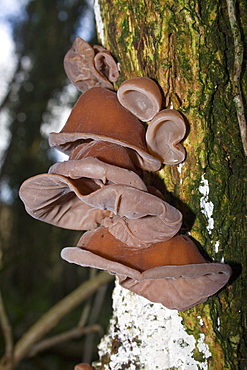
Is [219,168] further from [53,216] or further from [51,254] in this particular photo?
[51,254]

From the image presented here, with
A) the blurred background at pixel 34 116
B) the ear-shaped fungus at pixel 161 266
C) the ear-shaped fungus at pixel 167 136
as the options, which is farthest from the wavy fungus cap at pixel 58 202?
the blurred background at pixel 34 116

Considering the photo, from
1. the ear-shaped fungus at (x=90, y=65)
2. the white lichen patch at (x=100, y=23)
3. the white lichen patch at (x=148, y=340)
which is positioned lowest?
the white lichen patch at (x=148, y=340)

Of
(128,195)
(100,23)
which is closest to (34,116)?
(100,23)

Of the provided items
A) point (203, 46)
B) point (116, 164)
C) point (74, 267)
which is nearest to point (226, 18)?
point (203, 46)

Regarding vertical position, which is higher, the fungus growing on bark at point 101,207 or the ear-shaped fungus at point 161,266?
the fungus growing on bark at point 101,207

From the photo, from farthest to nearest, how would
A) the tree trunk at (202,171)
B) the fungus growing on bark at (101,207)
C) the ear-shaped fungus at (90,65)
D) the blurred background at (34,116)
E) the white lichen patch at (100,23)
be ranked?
the blurred background at (34,116), the white lichen patch at (100,23), the ear-shaped fungus at (90,65), the tree trunk at (202,171), the fungus growing on bark at (101,207)

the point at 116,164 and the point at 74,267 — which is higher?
the point at 116,164

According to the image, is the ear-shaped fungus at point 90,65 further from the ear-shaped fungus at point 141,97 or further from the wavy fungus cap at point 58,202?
the wavy fungus cap at point 58,202
